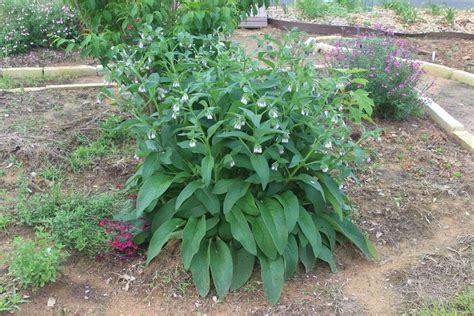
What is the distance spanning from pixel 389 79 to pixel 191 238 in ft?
9.67

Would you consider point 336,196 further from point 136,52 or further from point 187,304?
point 136,52

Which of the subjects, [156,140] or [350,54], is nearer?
[156,140]

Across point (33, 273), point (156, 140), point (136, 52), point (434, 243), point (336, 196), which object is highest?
point (136, 52)

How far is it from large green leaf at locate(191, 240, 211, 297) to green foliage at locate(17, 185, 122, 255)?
1.96 feet

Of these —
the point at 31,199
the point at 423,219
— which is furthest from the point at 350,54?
the point at 31,199

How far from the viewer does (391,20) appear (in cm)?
930

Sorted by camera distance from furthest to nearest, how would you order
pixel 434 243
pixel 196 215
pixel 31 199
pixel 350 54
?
pixel 350 54 → pixel 31 199 → pixel 434 243 → pixel 196 215

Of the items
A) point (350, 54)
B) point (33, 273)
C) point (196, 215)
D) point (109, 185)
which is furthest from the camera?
point (350, 54)

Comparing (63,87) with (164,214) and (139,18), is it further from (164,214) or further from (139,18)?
(164,214)

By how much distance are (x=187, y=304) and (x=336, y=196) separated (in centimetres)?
100

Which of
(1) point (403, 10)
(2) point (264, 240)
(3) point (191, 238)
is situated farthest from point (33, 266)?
(1) point (403, 10)

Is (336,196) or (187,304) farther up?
(336,196)

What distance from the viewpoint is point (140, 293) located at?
2.98 m

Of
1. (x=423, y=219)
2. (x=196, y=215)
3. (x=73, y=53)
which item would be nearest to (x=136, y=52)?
(x=196, y=215)
